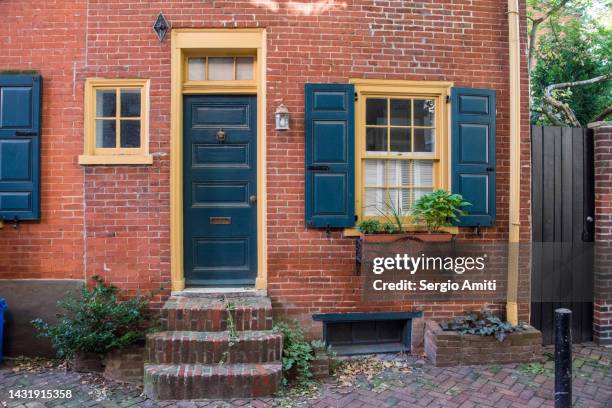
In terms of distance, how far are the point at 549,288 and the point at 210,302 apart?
4.02 m

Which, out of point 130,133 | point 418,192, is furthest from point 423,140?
point 130,133

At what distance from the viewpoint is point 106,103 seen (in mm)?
4789

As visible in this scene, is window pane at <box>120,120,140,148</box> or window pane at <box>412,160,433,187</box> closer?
window pane at <box>120,120,140,148</box>

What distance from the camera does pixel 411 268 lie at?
187 inches

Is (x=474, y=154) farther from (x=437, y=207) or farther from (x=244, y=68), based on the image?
(x=244, y=68)

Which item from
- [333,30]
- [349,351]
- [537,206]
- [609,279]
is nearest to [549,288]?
[609,279]

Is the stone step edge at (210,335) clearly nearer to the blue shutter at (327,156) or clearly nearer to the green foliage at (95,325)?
the green foliage at (95,325)

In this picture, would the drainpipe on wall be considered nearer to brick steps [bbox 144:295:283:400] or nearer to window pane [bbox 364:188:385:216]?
window pane [bbox 364:188:385:216]

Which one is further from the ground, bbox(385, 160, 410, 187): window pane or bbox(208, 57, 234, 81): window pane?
bbox(208, 57, 234, 81): window pane

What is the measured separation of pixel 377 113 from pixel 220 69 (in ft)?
6.28

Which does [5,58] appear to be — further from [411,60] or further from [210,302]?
[411,60]

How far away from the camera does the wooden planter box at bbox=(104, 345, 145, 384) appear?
426cm

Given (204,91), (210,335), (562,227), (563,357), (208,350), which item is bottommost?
(208,350)

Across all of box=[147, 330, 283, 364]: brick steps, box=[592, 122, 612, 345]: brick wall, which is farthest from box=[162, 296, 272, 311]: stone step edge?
box=[592, 122, 612, 345]: brick wall
